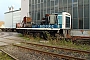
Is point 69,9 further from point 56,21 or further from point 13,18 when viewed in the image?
point 13,18

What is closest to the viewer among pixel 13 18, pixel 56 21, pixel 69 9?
pixel 56 21

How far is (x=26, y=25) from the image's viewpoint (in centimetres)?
2203

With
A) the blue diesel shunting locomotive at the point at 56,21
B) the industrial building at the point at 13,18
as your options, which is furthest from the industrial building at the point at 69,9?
the industrial building at the point at 13,18

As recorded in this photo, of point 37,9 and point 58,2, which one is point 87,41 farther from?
point 37,9

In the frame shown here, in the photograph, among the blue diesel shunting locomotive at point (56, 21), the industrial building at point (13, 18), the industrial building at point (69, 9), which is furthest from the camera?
the industrial building at point (13, 18)

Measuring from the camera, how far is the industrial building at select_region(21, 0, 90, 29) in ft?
68.8

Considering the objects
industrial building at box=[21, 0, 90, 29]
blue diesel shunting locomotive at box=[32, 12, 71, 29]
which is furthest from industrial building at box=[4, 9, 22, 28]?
blue diesel shunting locomotive at box=[32, 12, 71, 29]

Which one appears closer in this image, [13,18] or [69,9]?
[69,9]

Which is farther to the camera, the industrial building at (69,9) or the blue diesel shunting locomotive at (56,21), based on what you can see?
the industrial building at (69,9)

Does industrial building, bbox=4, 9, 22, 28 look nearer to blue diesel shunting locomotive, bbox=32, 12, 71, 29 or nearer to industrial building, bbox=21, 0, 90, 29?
industrial building, bbox=21, 0, 90, 29

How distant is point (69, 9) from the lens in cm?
2275

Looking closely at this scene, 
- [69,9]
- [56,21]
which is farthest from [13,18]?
[56,21]

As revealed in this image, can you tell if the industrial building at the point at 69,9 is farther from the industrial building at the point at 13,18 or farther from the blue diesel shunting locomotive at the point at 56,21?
the industrial building at the point at 13,18

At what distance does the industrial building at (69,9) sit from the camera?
21.0 m
